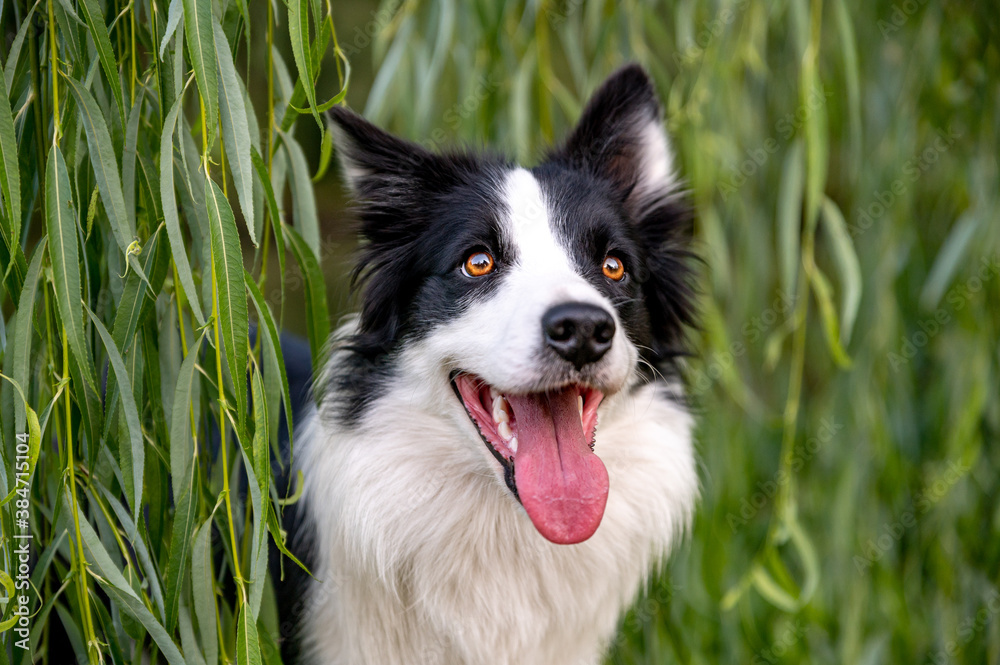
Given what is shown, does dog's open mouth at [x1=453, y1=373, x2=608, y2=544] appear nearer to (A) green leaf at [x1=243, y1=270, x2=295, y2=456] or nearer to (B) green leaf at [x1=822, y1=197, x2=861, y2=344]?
(A) green leaf at [x1=243, y1=270, x2=295, y2=456]

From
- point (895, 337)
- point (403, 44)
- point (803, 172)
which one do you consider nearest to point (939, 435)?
point (895, 337)

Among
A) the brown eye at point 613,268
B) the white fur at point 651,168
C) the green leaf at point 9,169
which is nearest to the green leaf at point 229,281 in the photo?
the green leaf at point 9,169

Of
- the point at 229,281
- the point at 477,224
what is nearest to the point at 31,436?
the point at 229,281

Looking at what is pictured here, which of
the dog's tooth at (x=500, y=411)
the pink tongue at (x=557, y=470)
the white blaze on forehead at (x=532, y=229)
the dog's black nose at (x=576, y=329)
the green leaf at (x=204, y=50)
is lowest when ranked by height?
the pink tongue at (x=557, y=470)

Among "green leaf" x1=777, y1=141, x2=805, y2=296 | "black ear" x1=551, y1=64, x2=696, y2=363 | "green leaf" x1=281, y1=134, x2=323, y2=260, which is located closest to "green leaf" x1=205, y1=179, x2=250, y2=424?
"green leaf" x1=281, y1=134, x2=323, y2=260

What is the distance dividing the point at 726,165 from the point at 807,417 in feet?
3.41

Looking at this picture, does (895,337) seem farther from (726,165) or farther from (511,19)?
(511,19)

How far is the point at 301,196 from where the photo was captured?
1.83 metres

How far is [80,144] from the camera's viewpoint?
154 centimetres

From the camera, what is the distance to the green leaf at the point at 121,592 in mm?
1438

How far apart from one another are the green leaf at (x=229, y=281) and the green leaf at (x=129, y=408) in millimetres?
187

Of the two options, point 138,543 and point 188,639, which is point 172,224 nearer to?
point 138,543

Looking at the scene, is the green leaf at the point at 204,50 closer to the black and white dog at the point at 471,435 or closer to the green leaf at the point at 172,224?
the green leaf at the point at 172,224

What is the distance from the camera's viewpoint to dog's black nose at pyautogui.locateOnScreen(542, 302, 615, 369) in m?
1.74
